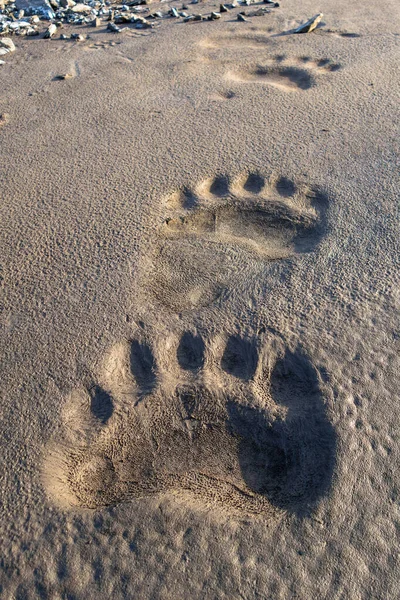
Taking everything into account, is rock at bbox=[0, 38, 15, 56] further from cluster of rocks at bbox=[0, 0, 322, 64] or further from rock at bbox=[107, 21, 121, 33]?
rock at bbox=[107, 21, 121, 33]

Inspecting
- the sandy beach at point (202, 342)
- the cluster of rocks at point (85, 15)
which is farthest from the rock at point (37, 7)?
the sandy beach at point (202, 342)

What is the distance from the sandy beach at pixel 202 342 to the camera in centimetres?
121

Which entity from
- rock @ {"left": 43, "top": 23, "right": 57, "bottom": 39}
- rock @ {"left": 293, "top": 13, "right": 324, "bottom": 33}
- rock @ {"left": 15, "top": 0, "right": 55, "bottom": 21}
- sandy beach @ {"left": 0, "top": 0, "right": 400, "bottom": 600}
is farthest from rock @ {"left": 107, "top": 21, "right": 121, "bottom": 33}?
rock @ {"left": 293, "top": 13, "right": 324, "bottom": 33}

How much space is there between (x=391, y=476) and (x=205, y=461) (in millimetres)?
464

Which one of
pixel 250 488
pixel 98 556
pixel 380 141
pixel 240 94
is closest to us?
pixel 98 556

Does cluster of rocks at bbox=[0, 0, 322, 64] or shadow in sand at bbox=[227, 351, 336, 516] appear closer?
shadow in sand at bbox=[227, 351, 336, 516]

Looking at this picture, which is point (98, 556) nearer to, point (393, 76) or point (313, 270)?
point (313, 270)

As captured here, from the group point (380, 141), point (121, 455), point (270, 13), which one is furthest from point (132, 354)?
point (270, 13)

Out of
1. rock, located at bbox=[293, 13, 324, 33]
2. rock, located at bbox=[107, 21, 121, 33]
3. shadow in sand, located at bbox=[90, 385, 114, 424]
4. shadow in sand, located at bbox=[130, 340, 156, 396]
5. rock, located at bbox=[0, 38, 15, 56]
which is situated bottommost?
shadow in sand, located at bbox=[90, 385, 114, 424]

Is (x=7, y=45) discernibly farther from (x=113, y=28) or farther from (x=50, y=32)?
(x=113, y=28)

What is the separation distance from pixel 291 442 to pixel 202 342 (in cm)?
40

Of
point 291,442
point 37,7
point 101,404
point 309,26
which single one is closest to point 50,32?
point 37,7

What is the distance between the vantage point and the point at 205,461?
1406mm

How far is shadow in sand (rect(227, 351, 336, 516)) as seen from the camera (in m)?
1.31
